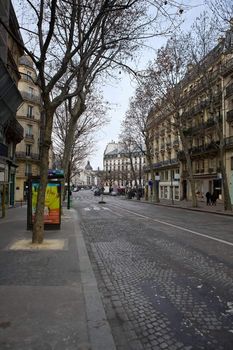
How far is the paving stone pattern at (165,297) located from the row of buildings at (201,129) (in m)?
16.0

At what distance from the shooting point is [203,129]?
38094 mm

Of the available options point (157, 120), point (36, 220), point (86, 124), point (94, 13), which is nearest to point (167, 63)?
point (86, 124)

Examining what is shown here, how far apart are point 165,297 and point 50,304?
5.67 ft

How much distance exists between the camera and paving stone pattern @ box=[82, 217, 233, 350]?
3.69m

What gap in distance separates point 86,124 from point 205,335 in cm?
2637

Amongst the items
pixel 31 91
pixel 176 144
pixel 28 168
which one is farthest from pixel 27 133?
pixel 176 144

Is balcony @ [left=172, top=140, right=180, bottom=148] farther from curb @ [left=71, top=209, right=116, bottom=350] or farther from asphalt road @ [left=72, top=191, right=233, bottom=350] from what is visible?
curb @ [left=71, top=209, right=116, bottom=350]

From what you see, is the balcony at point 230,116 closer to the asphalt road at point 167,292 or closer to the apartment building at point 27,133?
the apartment building at point 27,133

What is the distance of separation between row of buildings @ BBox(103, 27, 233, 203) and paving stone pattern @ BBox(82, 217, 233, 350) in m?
16.0

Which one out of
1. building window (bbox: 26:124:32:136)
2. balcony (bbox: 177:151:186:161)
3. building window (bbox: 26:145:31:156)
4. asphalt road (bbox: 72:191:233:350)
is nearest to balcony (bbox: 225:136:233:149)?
balcony (bbox: 177:151:186:161)

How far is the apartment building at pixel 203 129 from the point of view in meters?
25.8

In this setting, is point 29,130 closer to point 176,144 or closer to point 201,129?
point 176,144

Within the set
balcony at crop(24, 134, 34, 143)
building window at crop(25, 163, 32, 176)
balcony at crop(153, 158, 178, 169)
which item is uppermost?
balcony at crop(24, 134, 34, 143)

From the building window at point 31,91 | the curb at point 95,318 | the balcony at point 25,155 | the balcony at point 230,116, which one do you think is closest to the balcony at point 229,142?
the balcony at point 230,116
